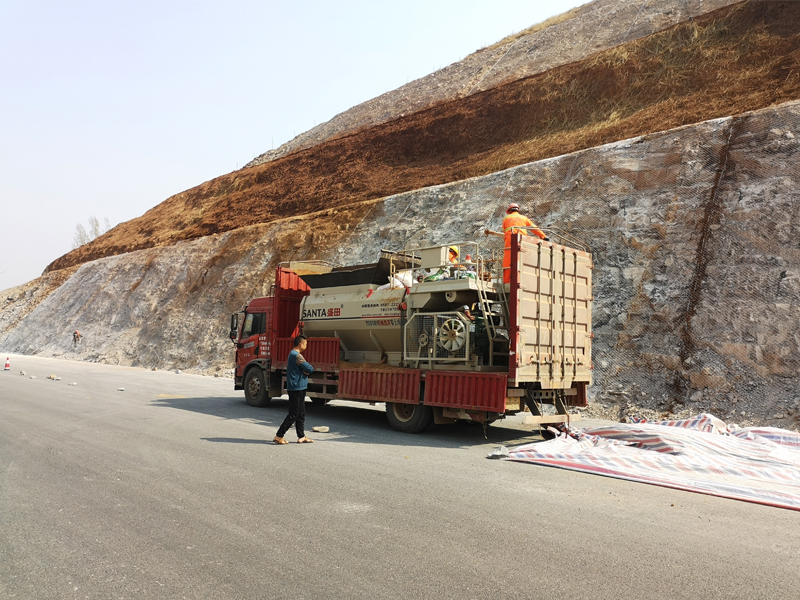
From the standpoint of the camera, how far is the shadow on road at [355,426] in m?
9.80

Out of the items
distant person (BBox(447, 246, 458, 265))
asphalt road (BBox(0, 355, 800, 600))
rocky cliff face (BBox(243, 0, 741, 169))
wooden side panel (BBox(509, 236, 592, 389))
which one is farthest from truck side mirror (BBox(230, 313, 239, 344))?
rocky cliff face (BBox(243, 0, 741, 169))

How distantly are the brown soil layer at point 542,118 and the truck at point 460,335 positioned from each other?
14.4 m

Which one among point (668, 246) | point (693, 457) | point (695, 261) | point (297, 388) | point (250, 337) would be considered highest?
point (668, 246)

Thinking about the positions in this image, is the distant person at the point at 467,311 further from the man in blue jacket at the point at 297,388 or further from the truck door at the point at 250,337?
the truck door at the point at 250,337

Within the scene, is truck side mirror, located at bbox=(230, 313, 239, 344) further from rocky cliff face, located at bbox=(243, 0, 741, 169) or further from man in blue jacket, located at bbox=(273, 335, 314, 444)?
rocky cliff face, located at bbox=(243, 0, 741, 169)

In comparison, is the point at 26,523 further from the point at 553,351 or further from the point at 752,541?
the point at 553,351

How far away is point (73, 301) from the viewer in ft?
135

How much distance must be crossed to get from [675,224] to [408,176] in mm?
18418

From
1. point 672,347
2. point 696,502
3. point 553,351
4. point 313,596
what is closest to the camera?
point 313,596

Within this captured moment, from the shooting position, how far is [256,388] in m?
14.7

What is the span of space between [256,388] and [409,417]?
5323mm

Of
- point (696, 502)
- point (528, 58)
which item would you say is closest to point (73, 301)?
point (528, 58)

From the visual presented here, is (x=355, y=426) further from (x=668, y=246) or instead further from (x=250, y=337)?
(x=668, y=246)

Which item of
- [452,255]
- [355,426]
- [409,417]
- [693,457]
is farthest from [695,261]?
[355,426]
